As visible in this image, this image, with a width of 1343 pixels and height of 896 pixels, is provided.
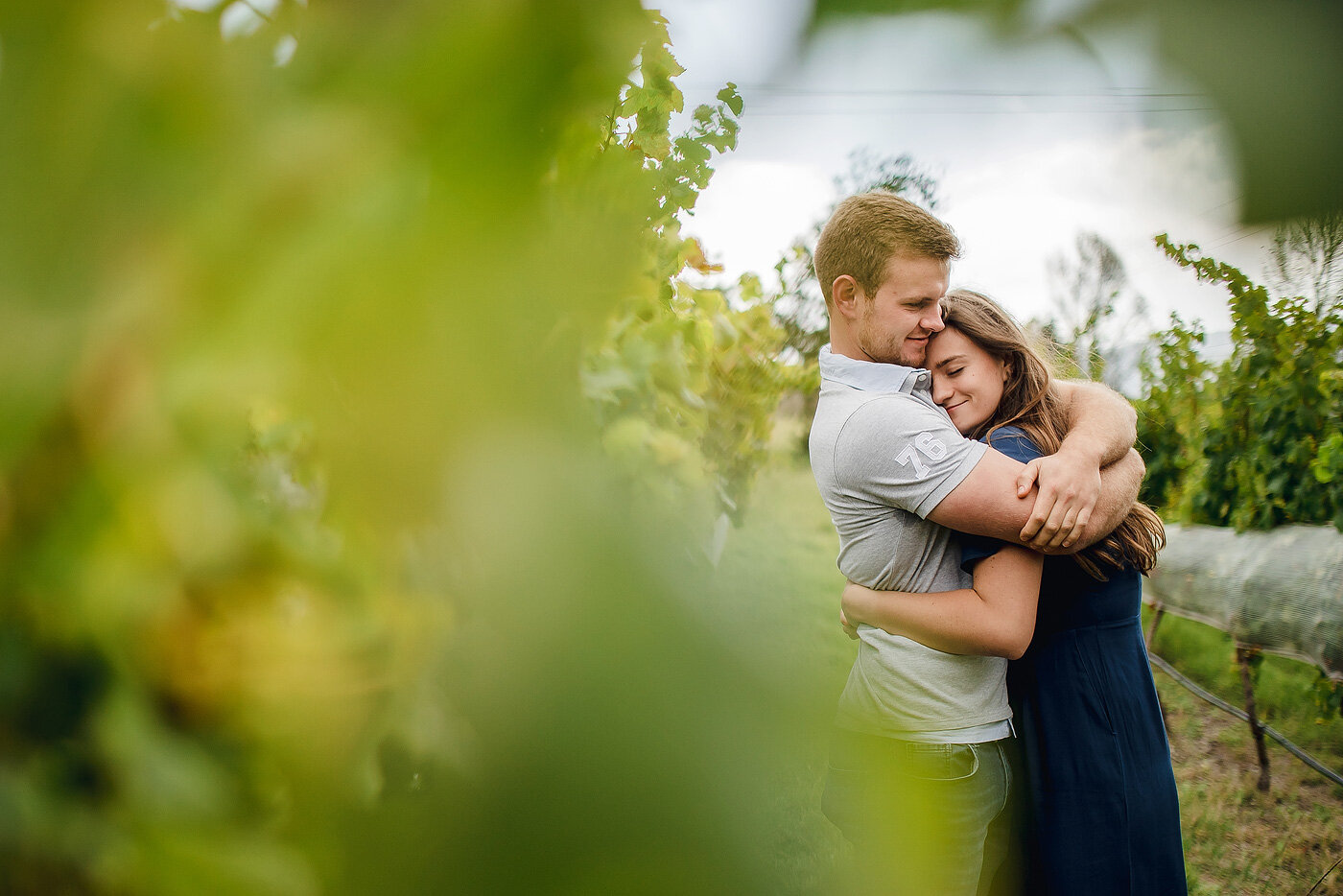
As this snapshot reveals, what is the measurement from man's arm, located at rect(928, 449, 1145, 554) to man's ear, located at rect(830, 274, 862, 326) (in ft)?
1.54

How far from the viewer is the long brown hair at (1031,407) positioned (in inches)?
57.9

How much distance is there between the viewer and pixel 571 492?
17 centimetres

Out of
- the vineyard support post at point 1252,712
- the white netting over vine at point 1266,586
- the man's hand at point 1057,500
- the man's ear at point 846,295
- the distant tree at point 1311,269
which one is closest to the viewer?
the distant tree at point 1311,269

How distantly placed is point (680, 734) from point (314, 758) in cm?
9

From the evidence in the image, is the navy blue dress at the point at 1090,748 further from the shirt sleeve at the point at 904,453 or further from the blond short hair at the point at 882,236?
the blond short hair at the point at 882,236

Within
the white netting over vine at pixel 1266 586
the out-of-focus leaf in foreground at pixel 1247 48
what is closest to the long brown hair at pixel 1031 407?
the out-of-focus leaf in foreground at pixel 1247 48

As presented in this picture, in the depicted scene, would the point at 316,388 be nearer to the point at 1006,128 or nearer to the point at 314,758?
the point at 314,758

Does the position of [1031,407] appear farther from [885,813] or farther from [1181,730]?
[1181,730]

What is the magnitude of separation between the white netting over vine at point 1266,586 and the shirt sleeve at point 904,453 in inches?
102

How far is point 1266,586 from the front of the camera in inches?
126

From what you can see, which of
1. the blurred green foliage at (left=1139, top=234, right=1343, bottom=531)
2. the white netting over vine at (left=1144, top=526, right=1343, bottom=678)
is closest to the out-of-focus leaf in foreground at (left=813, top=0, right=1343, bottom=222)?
the blurred green foliage at (left=1139, top=234, right=1343, bottom=531)

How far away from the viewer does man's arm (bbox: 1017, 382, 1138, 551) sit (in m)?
1.20

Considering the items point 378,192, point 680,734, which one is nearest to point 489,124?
point 378,192

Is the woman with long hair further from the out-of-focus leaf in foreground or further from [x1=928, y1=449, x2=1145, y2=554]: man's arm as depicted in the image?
the out-of-focus leaf in foreground
